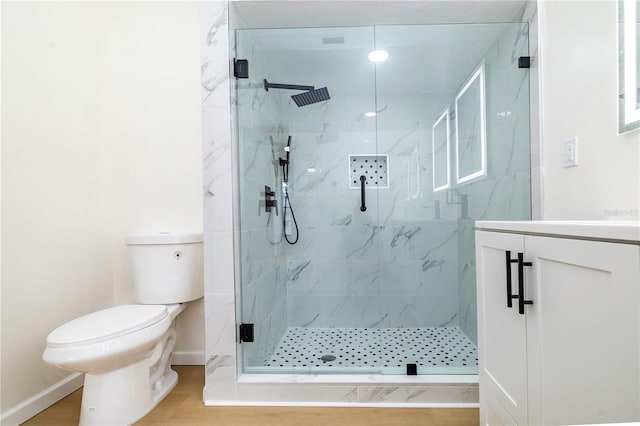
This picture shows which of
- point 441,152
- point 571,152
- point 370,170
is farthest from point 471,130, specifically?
point 571,152

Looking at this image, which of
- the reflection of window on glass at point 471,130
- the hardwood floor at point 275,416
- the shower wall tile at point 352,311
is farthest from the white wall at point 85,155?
the reflection of window on glass at point 471,130

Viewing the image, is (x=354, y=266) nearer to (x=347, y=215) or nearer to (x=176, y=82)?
(x=347, y=215)

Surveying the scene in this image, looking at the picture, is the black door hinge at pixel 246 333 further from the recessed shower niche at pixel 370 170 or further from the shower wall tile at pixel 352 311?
the recessed shower niche at pixel 370 170

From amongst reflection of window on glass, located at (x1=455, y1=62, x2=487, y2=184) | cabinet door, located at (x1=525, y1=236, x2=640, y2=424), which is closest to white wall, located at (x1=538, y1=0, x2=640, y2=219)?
reflection of window on glass, located at (x1=455, y1=62, x2=487, y2=184)

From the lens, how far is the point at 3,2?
5.03 ft

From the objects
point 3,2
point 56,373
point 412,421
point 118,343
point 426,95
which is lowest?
point 412,421

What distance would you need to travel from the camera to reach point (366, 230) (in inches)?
95.7

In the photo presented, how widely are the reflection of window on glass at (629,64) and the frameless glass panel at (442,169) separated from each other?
65 cm

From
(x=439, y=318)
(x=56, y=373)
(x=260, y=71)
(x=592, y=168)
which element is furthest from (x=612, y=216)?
(x=56, y=373)

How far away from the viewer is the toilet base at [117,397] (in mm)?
1464

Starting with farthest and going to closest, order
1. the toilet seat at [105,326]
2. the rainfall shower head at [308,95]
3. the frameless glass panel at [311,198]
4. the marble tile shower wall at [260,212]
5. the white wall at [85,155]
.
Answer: the rainfall shower head at [308,95] → the frameless glass panel at [311,198] → the marble tile shower wall at [260,212] → the white wall at [85,155] → the toilet seat at [105,326]

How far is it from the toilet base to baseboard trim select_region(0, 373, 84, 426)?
298 mm

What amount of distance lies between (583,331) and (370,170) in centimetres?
180

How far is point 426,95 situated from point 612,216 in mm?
1450
